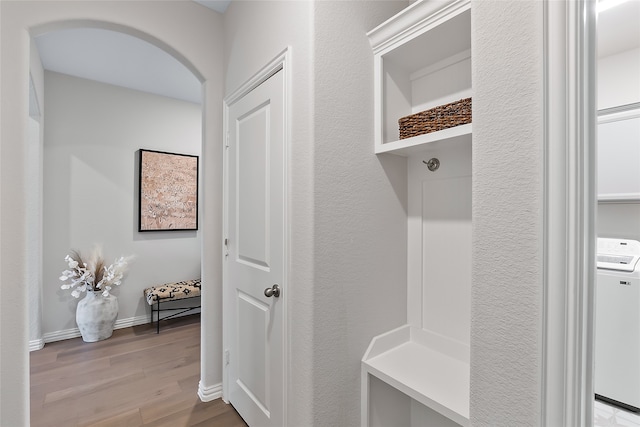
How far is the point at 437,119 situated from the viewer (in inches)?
50.8

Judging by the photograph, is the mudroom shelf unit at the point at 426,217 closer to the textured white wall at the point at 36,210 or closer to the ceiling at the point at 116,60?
the ceiling at the point at 116,60

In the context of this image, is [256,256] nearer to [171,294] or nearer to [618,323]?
[618,323]

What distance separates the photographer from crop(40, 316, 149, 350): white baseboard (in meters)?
3.02

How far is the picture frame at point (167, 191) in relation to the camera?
11.4ft

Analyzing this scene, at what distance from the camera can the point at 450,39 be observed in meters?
1.31

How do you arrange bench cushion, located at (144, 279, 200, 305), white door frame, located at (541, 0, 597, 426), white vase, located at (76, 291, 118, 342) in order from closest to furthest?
white door frame, located at (541, 0, 597, 426)
white vase, located at (76, 291, 118, 342)
bench cushion, located at (144, 279, 200, 305)

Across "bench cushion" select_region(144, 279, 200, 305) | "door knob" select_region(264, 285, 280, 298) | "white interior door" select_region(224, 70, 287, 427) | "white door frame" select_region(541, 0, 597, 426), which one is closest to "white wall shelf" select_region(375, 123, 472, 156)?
"white door frame" select_region(541, 0, 597, 426)

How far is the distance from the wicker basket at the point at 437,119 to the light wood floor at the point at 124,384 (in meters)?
1.94

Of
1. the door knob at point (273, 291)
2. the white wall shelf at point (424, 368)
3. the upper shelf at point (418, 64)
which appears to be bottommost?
the white wall shelf at point (424, 368)

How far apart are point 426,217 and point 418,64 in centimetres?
76

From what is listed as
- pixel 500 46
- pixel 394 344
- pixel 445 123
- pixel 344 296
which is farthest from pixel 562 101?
pixel 394 344

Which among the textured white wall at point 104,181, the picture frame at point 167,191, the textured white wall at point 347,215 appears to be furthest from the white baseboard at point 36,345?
the textured white wall at point 347,215

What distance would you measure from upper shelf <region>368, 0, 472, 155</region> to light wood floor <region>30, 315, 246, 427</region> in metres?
1.96

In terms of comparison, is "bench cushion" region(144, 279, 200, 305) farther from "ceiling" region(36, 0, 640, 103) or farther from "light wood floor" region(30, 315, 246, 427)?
"ceiling" region(36, 0, 640, 103)
